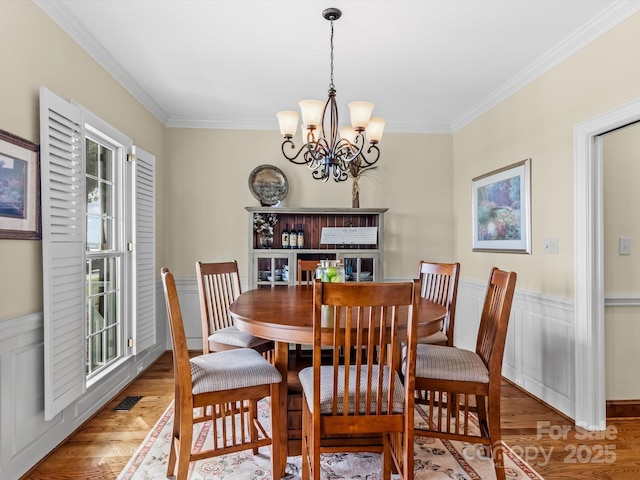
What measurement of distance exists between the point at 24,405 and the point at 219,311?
1125mm

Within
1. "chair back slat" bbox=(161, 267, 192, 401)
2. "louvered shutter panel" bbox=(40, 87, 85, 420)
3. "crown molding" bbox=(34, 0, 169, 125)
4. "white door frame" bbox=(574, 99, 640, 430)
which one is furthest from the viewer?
A: "white door frame" bbox=(574, 99, 640, 430)

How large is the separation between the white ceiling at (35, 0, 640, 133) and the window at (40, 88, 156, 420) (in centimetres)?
56

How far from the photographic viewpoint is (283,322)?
1771mm

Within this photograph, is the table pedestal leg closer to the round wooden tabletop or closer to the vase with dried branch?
the round wooden tabletop

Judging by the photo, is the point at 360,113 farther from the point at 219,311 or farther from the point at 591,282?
the point at 591,282

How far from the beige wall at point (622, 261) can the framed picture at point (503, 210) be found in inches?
20.9

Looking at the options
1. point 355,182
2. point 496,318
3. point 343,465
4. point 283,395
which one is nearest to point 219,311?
point 283,395

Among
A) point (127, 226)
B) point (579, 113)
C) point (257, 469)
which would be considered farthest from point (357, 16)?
point (257, 469)

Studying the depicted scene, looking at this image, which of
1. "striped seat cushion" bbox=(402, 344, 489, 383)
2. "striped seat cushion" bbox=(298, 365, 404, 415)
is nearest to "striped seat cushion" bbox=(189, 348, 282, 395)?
"striped seat cushion" bbox=(298, 365, 404, 415)

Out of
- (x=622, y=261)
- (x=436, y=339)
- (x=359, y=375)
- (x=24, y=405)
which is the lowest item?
(x=24, y=405)

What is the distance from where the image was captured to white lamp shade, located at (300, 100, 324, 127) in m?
2.29

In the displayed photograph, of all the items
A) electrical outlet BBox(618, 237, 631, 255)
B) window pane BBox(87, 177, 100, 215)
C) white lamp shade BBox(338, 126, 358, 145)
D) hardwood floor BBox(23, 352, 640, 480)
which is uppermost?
white lamp shade BBox(338, 126, 358, 145)

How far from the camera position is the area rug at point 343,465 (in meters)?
2.05

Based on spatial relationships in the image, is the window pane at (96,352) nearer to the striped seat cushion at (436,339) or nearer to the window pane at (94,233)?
the window pane at (94,233)
